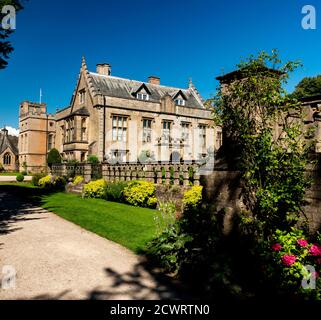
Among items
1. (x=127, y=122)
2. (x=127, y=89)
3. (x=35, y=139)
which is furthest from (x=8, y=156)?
(x=127, y=122)

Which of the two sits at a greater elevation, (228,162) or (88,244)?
(228,162)

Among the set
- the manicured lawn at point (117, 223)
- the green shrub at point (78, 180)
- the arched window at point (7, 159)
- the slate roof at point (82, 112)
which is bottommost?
the manicured lawn at point (117, 223)

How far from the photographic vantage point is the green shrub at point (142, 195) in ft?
50.4

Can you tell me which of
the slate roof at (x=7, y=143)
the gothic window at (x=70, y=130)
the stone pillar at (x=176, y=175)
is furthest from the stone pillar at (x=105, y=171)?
the slate roof at (x=7, y=143)

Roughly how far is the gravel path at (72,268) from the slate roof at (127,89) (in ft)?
77.3

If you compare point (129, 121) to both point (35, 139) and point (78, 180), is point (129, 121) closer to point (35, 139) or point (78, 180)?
point (78, 180)

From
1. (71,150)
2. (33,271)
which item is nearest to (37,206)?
(33,271)

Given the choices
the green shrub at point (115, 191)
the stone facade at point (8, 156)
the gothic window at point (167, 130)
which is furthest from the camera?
the stone facade at point (8, 156)

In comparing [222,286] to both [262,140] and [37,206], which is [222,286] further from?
[37,206]

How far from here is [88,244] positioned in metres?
7.53

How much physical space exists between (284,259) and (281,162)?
1.94m

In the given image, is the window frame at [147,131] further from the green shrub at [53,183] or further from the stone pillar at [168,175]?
the stone pillar at [168,175]

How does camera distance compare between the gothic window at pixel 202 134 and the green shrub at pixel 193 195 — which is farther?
the gothic window at pixel 202 134
